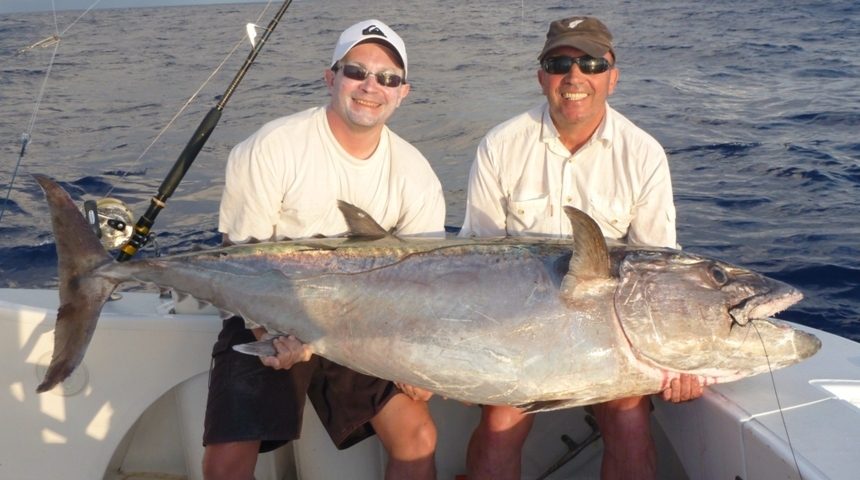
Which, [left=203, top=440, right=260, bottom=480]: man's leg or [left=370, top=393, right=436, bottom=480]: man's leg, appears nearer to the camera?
[left=203, top=440, right=260, bottom=480]: man's leg

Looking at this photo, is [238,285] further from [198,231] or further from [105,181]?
[105,181]

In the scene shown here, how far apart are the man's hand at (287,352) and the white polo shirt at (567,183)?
1.10 meters

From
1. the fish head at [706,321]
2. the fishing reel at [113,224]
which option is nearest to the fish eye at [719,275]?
the fish head at [706,321]

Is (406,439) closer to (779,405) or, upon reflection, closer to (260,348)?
(260,348)

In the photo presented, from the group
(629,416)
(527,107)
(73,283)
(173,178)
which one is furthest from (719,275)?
(527,107)

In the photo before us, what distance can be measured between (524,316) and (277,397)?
Answer: 908mm

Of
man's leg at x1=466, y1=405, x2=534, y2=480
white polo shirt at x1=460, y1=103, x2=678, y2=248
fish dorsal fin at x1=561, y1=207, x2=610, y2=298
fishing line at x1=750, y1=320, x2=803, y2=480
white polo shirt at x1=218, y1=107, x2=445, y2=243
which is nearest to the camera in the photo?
fishing line at x1=750, y1=320, x2=803, y2=480

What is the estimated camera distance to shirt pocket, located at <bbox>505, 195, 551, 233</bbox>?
10.8ft

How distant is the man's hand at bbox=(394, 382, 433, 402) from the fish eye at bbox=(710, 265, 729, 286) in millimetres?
953

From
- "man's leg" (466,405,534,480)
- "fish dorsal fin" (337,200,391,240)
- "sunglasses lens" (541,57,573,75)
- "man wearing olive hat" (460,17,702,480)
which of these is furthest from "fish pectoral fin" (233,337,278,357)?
"sunglasses lens" (541,57,573,75)

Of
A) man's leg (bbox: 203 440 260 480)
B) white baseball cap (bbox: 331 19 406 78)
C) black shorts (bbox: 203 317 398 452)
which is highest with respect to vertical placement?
white baseball cap (bbox: 331 19 406 78)

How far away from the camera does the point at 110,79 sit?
1798 centimetres

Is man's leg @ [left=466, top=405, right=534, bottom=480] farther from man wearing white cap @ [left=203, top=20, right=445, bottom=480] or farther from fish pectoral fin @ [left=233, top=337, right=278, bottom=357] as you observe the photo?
fish pectoral fin @ [left=233, top=337, right=278, bottom=357]

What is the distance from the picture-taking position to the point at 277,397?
8.75 ft
